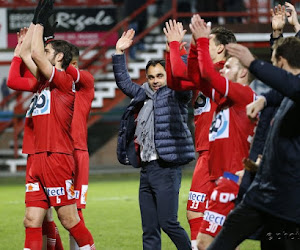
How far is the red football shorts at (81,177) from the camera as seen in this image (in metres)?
7.80

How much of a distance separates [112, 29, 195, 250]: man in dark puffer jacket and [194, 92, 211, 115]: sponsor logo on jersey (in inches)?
3.8

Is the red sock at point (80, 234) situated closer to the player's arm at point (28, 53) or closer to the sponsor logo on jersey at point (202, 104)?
the player's arm at point (28, 53)

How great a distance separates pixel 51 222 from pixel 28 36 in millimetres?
1845

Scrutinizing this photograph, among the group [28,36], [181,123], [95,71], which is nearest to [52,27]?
[28,36]

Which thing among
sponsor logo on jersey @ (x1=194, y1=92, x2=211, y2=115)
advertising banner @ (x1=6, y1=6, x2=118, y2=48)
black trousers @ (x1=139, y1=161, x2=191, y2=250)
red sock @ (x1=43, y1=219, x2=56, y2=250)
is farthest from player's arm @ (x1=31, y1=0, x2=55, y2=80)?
advertising banner @ (x1=6, y1=6, x2=118, y2=48)

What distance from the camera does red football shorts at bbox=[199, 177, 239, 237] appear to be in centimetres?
560

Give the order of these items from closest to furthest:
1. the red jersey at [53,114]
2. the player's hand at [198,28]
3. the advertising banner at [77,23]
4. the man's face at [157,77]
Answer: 1. the player's hand at [198,28]
2. the red jersey at [53,114]
3. the man's face at [157,77]
4. the advertising banner at [77,23]

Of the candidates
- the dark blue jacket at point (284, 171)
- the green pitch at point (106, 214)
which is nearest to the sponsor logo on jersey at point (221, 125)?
the dark blue jacket at point (284, 171)

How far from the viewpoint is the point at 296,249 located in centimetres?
529

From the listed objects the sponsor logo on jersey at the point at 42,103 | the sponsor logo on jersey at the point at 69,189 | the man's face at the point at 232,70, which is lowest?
the sponsor logo on jersey at the point at 69,189

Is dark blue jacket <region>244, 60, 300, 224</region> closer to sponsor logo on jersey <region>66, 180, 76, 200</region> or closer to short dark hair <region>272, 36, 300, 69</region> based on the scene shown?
short dark hair <region>272, 36, 300, 69</region>

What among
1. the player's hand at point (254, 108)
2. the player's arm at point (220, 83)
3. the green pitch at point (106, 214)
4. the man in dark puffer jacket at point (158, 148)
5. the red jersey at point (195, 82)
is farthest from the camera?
the green pitch at point (106, 214)

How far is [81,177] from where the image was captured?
311 inches

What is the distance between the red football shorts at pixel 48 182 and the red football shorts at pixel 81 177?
85 centimetres
